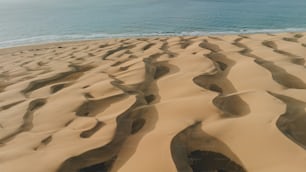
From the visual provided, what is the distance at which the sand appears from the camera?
95.7 inches

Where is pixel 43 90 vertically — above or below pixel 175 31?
above

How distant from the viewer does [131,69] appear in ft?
17.0

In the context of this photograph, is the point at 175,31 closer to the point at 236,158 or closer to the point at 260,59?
the point at 260,59

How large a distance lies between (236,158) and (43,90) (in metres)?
3.00

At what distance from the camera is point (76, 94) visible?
418 cm

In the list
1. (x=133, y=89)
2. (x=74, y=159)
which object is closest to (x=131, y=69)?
(x=133, y=89)

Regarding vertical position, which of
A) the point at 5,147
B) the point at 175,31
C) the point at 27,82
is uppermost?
the point at 5,147

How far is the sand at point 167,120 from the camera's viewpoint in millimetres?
2432

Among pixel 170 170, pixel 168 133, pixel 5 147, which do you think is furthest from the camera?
pixel 5 147

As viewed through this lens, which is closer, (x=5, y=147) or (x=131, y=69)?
(x=5, y=147)

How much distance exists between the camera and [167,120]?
3.03 metres

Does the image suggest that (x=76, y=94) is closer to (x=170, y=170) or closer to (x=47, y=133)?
(x=47, y=133)

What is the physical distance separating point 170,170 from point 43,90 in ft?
9.43

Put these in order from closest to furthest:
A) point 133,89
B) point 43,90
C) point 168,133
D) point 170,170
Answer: point 170,170 → point 168,133 → point 133,89 → point 43,90
